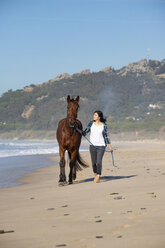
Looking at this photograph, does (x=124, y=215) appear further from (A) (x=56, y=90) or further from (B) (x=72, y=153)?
(A) (x=56, y=90)

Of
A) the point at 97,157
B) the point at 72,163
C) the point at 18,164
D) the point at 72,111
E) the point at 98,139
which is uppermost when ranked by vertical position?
the point at 72,111

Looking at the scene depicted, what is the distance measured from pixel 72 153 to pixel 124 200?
3871 mm

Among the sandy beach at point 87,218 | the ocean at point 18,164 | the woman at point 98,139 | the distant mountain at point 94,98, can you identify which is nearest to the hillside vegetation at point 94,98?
the distant mountain at point 94,98

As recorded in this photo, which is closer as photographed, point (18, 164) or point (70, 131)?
point (70, 131)

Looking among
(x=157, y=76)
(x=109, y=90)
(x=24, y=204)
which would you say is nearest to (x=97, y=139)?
(x=24, y=204)

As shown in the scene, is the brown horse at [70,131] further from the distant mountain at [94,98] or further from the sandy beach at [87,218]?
the distant mountain at [94,98]

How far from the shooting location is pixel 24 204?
27.0 feet

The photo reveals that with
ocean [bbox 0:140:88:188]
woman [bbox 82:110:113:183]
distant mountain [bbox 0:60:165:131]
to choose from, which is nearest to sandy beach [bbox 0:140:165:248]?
woman [bbox 82:110:113:183]

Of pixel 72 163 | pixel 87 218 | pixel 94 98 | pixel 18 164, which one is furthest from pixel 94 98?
pixel 87 218

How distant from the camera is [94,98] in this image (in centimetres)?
15875

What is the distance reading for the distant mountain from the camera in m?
142

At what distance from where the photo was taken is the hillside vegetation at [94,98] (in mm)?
141500

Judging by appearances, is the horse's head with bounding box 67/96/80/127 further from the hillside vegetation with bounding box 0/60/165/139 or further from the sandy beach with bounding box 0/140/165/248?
the hillside vegetation with bounding box 0/60/165/139

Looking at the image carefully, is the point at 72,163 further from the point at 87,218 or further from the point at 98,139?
the point at 87,218
